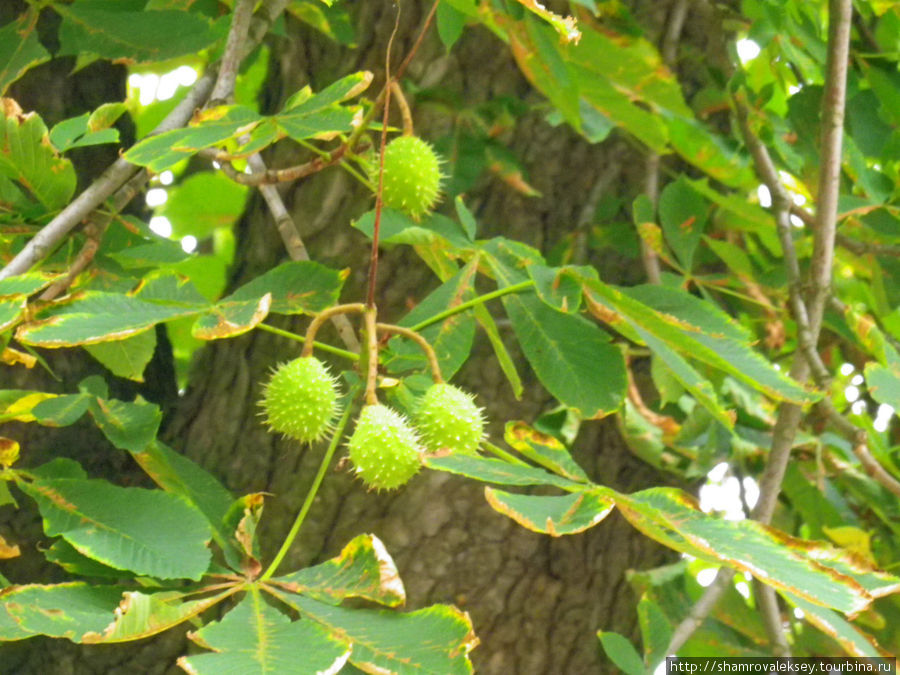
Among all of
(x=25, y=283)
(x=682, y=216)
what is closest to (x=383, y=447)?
(x=25, y=283)

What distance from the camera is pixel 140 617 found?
88 cm

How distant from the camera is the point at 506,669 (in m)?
1.50

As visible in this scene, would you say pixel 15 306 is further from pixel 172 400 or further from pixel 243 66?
pixel 243 66

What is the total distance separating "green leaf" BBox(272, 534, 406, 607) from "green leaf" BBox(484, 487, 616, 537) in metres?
0.15

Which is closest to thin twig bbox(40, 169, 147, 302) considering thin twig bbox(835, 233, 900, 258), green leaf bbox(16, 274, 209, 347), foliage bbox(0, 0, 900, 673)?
foliage bbox(0, 0, 900, 673)

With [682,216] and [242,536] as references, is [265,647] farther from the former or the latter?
[682,216]

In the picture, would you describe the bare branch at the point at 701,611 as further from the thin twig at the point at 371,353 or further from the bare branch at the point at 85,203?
the bare branch at the point at 85,203

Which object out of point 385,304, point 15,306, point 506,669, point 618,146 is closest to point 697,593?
point 506,669

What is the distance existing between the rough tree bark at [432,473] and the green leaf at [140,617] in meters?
0.61

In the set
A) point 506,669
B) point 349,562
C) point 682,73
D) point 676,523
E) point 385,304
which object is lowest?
point 506,669

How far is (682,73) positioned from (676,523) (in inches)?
47.6

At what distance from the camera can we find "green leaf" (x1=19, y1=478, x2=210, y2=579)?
0.99 metres

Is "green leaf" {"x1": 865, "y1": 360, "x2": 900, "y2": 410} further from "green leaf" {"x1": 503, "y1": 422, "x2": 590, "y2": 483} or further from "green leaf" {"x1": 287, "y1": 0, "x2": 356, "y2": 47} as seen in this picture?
"green leaf" {"x1": 287, "y1": 0, "x2": 356, "y2": 47}

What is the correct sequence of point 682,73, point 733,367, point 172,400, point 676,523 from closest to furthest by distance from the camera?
point 676,523
point 733,367
point 172,400
point 682,73
